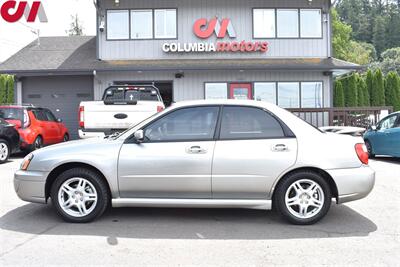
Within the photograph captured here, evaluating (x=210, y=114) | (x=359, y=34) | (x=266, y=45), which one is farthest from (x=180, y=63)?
(x=359, y=34)

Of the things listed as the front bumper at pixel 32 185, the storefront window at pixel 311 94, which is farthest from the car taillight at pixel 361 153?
the storefront window at pixel 311 94

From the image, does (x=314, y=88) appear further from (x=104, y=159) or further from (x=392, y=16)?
(x=392, y=16)

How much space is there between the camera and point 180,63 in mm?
16797

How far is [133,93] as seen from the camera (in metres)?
11.7

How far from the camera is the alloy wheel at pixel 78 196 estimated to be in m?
5.39

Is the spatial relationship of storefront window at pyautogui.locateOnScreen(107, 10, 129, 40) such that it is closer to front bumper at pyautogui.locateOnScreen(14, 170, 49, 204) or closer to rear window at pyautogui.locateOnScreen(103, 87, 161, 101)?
rear window at pyautogui.locateOnScreen(103, 87, 161, 101)

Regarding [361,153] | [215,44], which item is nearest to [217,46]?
[215,44]

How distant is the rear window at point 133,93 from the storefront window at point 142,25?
6349 millimetres

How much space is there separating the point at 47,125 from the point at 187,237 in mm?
10342

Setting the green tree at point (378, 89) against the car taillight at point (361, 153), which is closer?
the car taillight at point (361, 153)

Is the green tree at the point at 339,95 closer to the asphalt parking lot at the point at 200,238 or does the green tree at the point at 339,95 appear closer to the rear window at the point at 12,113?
the rear window at the point at 12,113

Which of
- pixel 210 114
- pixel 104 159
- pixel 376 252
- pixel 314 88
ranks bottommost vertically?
pixel 376 252

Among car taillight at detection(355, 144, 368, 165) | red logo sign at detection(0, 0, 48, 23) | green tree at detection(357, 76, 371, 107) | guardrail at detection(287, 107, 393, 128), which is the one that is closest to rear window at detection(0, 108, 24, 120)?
red logo sign at detection(0, 0, 48, 23)

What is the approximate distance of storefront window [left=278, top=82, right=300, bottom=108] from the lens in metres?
17.3
